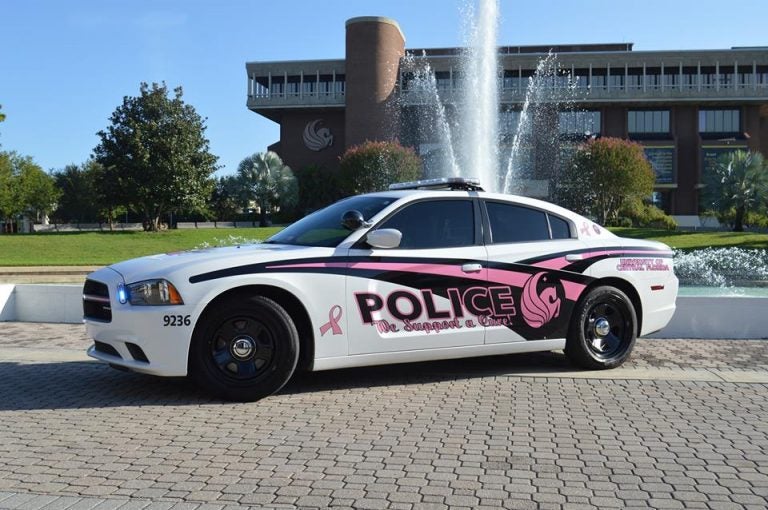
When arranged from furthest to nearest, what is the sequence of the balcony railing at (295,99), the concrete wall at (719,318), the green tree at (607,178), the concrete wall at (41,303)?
the balcony railing at (295,99)
the green tree at (607,178)
the concrete wall at (41,303)
the concrete wall at (719,318)

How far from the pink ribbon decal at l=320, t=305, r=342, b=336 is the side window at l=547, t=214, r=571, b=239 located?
95.6 inches

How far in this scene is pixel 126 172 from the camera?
40.6m

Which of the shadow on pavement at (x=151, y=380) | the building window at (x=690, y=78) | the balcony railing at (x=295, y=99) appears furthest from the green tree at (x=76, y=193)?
the shadow on pavement at (x=151, y=380)

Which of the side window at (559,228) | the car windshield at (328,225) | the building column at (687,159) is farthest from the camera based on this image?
the building column at (687,159)

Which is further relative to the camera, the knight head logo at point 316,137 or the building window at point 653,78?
the knight head logo at point 316,137

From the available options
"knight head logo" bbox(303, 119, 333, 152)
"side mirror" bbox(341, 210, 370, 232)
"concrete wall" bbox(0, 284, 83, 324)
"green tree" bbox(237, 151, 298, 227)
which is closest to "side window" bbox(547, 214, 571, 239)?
"side mirror" bbox(341, 210, 370, 232)

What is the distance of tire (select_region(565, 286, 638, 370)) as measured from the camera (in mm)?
6941

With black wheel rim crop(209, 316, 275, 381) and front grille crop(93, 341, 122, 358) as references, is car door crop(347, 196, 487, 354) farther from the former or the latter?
front grille crop(93, 341, 122, 358)

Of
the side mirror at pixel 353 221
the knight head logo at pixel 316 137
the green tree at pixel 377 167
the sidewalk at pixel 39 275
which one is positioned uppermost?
the knight head logo at pixel 316 137

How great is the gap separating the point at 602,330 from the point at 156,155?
120ft

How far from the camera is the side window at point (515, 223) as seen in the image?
677 centimetres

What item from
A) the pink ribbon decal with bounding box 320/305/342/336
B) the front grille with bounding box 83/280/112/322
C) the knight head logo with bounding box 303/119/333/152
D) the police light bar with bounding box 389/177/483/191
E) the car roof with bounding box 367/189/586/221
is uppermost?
the knight head logo with bounding box 303/119/333/152

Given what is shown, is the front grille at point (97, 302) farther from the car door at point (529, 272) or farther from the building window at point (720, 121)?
the building window at point (720, 121)

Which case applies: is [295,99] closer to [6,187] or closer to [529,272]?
[6,187]
